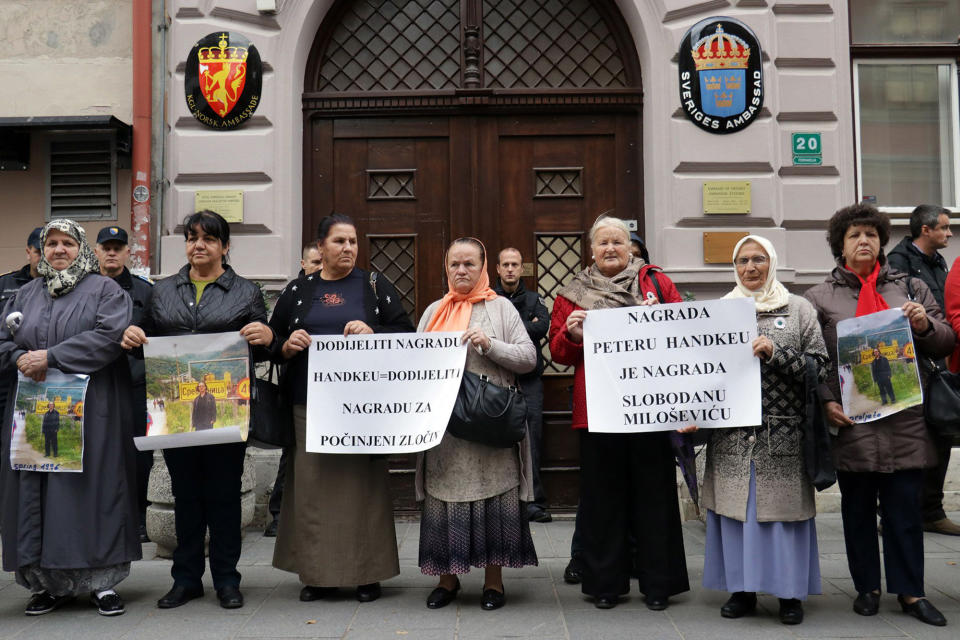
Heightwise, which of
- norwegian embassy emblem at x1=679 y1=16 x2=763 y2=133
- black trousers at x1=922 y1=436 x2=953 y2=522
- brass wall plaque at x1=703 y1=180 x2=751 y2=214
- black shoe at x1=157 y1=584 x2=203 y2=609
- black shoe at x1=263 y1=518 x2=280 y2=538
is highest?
norwegian embassy emblem at x1=679 y1=16 x2=763 y2=133

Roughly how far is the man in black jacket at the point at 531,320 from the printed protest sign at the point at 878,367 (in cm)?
263

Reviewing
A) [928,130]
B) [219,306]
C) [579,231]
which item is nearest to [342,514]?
[219,306]

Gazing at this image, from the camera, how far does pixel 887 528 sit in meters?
4.26

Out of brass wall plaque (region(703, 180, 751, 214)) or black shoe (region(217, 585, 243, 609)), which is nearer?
black shoe (region(217, 585, 243, 609))

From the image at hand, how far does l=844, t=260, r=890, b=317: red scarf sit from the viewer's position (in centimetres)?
429

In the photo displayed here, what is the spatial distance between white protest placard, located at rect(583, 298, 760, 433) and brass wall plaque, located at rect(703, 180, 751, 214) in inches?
113

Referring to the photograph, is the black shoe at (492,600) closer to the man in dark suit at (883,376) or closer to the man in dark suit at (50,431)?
the man in dark suit at (883,376)

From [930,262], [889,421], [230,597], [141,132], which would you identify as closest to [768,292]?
[889,421]

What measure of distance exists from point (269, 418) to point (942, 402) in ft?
10.7

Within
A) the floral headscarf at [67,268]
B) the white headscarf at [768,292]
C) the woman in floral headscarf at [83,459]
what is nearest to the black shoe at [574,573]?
the white headscarf at [768,292]

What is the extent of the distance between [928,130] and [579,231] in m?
3.20

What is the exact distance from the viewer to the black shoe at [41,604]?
4.46 meters

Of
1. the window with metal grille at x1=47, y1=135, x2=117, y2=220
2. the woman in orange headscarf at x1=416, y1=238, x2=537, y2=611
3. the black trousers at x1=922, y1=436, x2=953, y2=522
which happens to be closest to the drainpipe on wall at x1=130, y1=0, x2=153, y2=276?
the window with metal grille at x1=47, y1=135, x2=117, y2=220

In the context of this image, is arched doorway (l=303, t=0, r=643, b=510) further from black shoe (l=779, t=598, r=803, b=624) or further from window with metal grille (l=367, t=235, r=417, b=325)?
black shoe (l=779, t=598, r=803, b=624)
